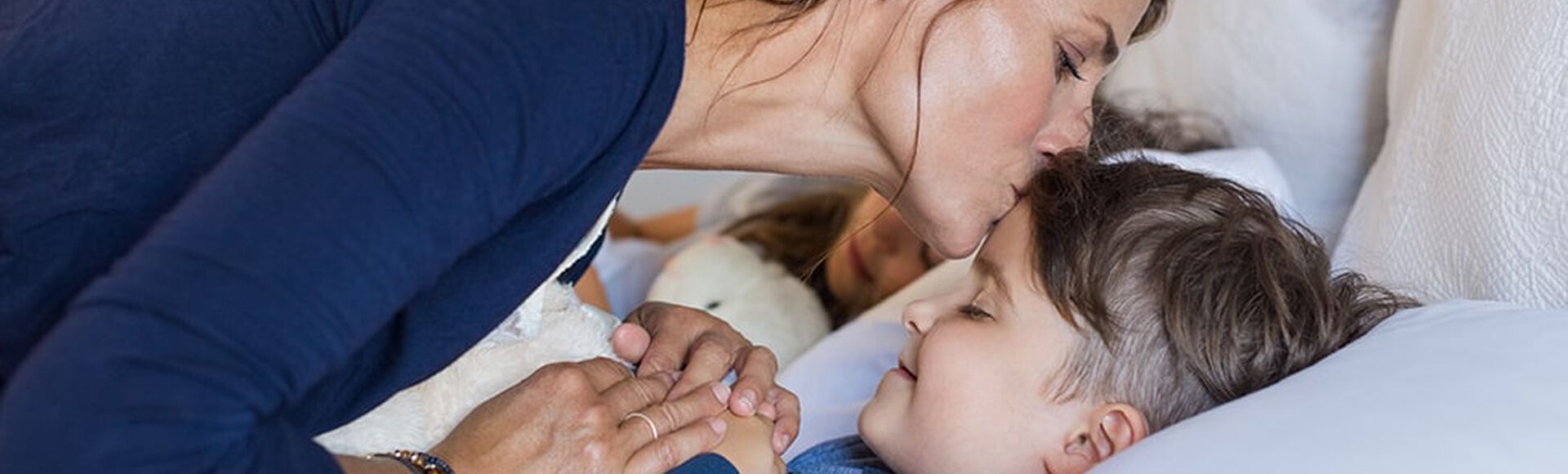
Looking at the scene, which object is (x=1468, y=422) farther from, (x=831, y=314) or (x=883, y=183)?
(x=831, y=314)

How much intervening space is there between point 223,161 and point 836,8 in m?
0.46

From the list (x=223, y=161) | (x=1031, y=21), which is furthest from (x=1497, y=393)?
(x=223, y=161)

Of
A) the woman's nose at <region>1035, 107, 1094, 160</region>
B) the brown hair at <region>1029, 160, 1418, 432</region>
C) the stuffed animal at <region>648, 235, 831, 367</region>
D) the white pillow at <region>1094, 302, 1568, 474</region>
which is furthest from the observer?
the stuffed animal at <region>648, 235, 831, 367</region>

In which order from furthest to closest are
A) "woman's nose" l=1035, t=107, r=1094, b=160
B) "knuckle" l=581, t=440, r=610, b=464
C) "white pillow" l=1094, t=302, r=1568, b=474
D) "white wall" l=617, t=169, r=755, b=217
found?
"white wall" l=617, t=169, r=755, b=217 → "woman's nose" l=1035, t=107, r=1094, b=160 → "knuckle" l=581, t=440, r=610, b=464 → "white pillow" l=1094, t=302, r=1568, b=474

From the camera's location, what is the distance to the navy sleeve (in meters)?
0.97

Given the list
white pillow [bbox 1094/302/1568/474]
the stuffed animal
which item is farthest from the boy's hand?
the stuffed animal

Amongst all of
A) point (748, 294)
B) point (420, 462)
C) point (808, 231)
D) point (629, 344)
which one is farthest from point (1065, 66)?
point (808, 231)

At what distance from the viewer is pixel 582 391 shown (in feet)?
3.26

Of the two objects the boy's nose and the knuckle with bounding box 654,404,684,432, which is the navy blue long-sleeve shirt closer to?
the knuckle with bounding box 654,404,684,432

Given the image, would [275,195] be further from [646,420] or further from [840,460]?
[840,460]

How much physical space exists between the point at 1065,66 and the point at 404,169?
560mm

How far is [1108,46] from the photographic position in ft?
3.68

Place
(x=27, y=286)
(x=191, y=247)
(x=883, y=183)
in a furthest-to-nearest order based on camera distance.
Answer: (x=883, y=183)
(x=27, y=286)
(x=191, y=247)

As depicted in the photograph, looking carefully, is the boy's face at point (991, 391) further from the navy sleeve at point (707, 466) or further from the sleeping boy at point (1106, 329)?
the navy sleeve at point (707, 466)
